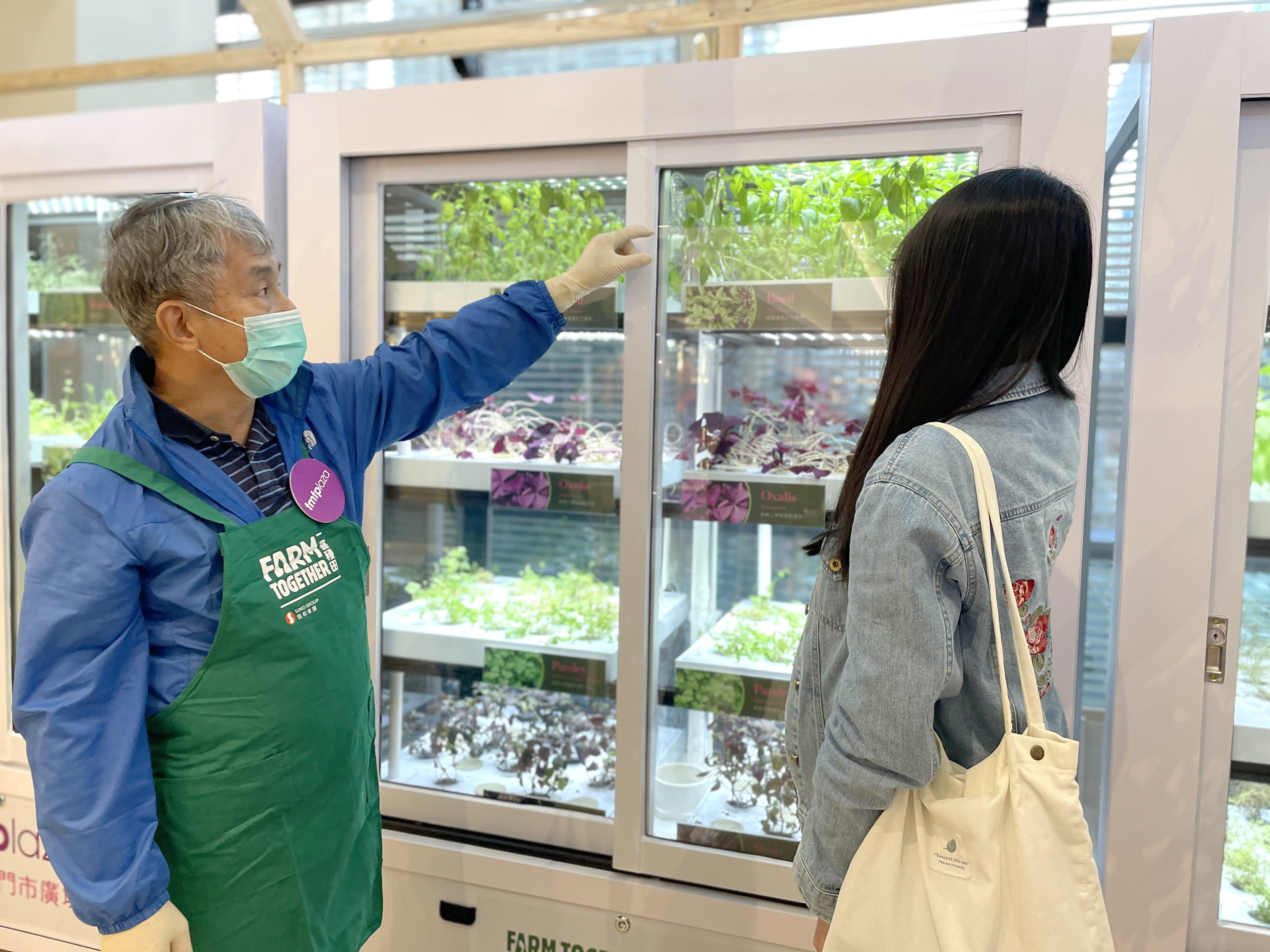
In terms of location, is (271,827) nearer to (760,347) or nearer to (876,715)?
(876,715)

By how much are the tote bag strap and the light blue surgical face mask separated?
1.04 m

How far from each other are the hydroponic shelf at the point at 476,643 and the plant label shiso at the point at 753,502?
32 centimetres

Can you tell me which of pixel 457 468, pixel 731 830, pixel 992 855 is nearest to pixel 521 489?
pixel 457 468

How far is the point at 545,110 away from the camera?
6.07 feet

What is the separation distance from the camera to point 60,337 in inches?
109

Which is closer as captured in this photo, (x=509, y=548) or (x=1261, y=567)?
(x=1261, y=567)

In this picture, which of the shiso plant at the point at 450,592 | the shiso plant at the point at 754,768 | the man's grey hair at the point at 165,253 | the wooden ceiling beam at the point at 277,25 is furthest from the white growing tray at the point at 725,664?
the wooden ceiling beam at the point at 277,25

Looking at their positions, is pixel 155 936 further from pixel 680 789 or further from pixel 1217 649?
pixel 1217 649

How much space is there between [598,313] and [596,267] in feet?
0.90

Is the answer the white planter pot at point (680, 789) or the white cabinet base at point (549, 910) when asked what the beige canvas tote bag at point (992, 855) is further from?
the white planter pot at point (680, 789)

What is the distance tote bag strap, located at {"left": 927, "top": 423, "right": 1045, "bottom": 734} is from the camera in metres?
0.93

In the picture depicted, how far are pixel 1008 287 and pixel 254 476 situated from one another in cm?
116

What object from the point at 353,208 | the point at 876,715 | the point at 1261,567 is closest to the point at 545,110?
the point at 353,208

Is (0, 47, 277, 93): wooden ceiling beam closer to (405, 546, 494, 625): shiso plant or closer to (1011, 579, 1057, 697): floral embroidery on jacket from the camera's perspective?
(405, 546, 494, 625): shiso plant
